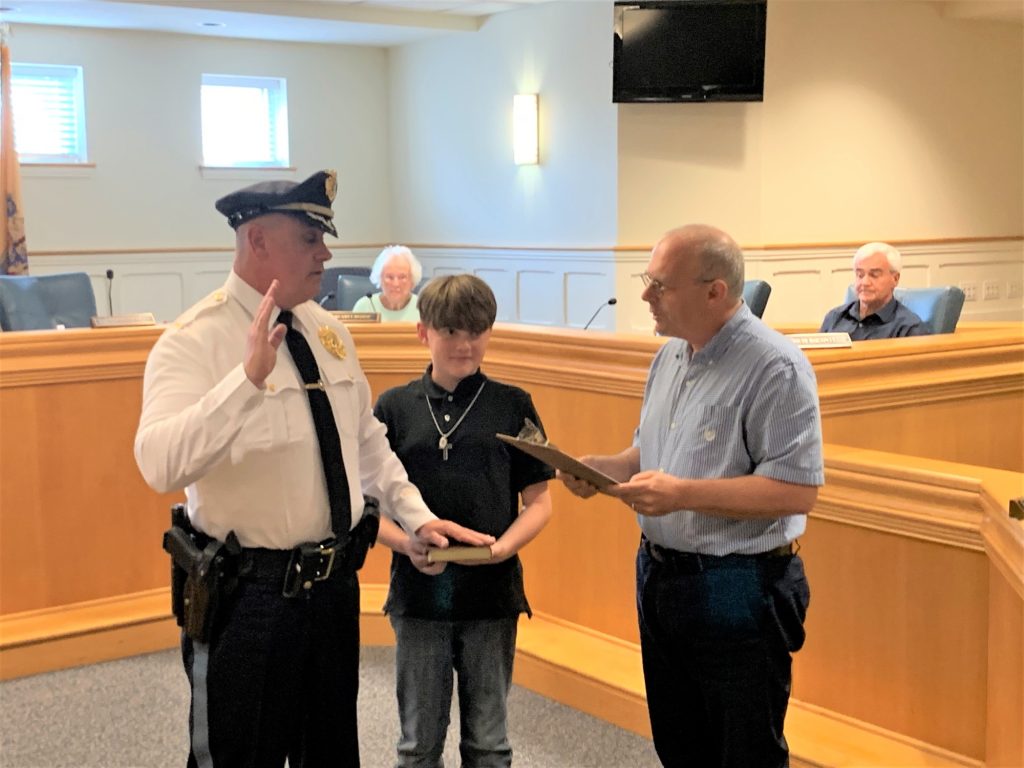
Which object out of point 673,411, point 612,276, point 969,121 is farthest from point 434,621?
point 969,121

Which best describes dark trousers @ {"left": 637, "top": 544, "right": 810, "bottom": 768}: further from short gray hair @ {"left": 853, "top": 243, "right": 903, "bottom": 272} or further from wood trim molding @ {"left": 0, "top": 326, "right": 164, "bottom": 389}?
short gray hair @ {"left": 853, "top": 243, "right": 903, "bottom": 272}

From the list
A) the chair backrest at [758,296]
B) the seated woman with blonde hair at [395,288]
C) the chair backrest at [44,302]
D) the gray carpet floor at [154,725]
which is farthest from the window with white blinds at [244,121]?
the gray carpet floor at [154,725]

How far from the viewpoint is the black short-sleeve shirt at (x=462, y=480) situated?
7.97 ft

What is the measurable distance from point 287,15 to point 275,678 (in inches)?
294

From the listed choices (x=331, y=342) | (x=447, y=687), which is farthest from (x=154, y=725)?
(x=331, y=342)

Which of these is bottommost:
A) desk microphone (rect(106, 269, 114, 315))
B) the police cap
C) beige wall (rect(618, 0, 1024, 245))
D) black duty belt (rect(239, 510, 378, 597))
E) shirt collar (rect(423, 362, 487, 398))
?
black duty belt (rect(239, 510, 378, 597))

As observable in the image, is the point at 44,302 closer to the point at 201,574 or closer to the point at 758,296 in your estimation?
the point at 758,296

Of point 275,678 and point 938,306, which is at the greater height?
point 938,306

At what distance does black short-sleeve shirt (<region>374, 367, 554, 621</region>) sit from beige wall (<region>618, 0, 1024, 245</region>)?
19.9ft

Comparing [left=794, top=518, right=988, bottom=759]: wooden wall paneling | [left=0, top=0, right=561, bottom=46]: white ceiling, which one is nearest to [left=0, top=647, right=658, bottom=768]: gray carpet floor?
[left=794, top=518, right=988, bottom=759]: wooden wall paneling

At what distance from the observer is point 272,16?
8664mm

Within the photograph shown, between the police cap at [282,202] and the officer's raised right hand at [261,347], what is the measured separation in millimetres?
234

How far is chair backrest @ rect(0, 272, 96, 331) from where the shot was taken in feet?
22.3

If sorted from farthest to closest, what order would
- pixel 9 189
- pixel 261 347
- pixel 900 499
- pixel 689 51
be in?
pixel 9 189, pixel 689 51, pixel 900 499, pixel 261 347
